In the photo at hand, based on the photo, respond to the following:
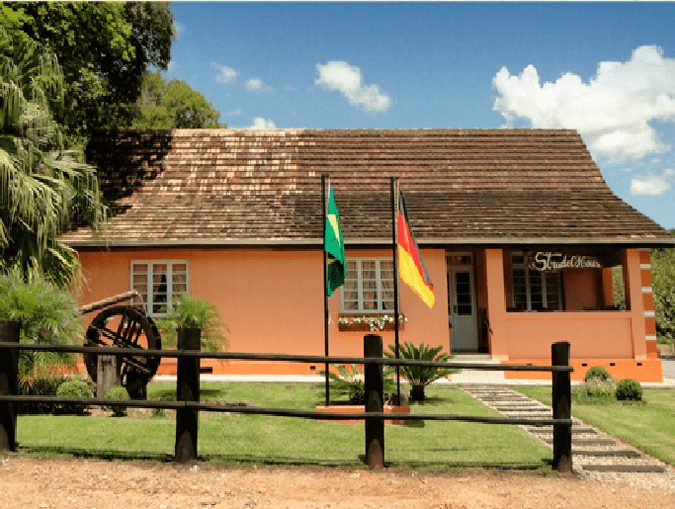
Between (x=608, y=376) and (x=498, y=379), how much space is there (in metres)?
2.36

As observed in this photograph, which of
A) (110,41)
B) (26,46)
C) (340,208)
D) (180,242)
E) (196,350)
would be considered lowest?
(196,350)

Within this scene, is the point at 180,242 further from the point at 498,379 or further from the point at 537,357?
the point at 537,357

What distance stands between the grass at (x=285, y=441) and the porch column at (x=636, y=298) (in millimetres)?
7156

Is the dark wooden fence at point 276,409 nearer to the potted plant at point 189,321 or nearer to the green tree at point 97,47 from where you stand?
the potted plant at point 189,321

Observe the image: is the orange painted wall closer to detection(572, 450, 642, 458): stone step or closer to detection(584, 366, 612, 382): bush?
detection(584, 366, 612, 382): bush

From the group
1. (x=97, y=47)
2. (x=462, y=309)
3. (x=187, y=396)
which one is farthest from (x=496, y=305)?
(x=97, y=47)

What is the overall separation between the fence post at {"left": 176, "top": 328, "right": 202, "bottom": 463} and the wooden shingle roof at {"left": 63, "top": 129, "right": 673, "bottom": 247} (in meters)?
7.54

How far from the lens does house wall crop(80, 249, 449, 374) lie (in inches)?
515

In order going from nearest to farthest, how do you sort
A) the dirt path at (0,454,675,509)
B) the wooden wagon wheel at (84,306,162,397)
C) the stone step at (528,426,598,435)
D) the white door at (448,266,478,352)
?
the dirt path at (0,454,675,509)
the stone step at (528,426,598,435)
the wooden wagon wheel at (84,306,162,397)
the white door at (448,266,478,352)

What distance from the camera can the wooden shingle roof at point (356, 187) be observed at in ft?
42.6

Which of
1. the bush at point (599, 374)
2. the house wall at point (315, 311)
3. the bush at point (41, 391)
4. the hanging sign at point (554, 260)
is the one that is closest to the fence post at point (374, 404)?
the bush at point (41, 391)

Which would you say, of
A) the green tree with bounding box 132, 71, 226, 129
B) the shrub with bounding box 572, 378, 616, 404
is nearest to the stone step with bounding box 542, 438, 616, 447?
the shrub with bounding box 572, 378, 616, 404

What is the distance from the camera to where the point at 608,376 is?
10.8 metres

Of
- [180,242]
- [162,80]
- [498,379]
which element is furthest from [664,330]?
[162,80]
